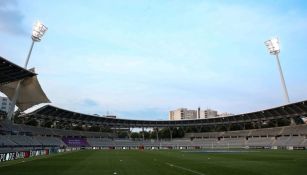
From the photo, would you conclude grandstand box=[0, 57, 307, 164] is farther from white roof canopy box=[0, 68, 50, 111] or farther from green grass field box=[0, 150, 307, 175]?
green grass field box=[0, 150, 307, 175]

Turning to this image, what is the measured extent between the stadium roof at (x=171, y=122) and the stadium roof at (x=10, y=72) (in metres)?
49.7

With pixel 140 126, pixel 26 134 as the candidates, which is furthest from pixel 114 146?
pixel 26 134

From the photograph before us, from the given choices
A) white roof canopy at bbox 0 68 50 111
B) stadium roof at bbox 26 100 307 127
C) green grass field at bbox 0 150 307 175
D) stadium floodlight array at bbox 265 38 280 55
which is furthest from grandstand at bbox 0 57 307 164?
green grass field at bbox 0 150 307 175

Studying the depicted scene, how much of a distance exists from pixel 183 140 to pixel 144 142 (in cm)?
1584

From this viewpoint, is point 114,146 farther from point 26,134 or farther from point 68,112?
point 26,134

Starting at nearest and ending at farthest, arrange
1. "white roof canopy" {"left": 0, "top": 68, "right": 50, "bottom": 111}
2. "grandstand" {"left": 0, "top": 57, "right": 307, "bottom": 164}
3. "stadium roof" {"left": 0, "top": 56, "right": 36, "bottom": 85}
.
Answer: "stadium roof" {"left": 0, "top": 56, "right": 36, "bottom": 85}
"white roof canopy" {"left": 0, "top": 68, "right": 50, "bottom": 111}
"grandstand" {"left": 0, "top": 57, "right": 307, "bottom": 164}

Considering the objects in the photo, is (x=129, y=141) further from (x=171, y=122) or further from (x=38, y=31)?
(x=38, y=31)

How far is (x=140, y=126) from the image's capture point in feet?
467

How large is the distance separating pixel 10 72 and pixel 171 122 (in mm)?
100773

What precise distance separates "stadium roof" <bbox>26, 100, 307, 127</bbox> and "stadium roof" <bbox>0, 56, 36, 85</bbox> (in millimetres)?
49673

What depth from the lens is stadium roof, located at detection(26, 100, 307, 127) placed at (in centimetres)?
9312

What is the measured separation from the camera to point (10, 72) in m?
49.2

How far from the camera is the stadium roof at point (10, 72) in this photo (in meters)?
44.7

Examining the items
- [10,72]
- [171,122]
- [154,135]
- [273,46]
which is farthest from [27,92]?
[154,135]
